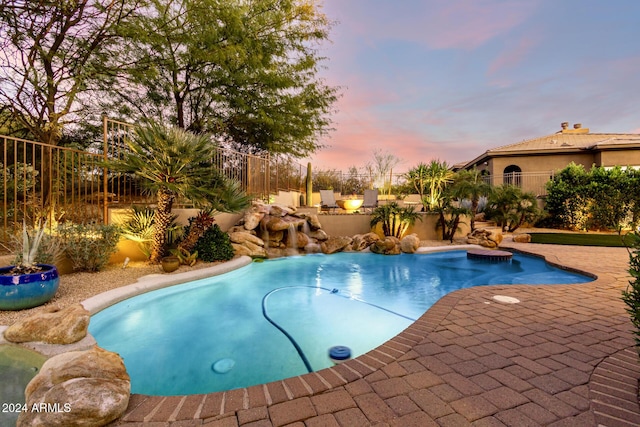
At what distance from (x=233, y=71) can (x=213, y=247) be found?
795 centimetres

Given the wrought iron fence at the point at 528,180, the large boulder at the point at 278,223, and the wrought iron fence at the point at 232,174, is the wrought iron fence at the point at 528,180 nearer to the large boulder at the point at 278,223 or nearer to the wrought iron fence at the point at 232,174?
the large boulder at the point at 278,223

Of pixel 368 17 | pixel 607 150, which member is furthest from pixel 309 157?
pixel 607 150

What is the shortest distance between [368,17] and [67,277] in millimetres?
11809

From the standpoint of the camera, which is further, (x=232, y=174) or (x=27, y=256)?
(x=232, y=174)

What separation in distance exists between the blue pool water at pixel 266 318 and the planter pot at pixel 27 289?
71 centimetres

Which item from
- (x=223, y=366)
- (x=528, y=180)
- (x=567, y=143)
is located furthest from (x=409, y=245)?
(x=567, y=143)

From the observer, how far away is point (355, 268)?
24.5ft

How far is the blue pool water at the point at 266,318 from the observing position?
9.11ft

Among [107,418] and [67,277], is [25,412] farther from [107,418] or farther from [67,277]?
[67,277]

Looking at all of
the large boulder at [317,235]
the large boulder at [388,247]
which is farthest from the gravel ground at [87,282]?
the large boulder at [388,247]

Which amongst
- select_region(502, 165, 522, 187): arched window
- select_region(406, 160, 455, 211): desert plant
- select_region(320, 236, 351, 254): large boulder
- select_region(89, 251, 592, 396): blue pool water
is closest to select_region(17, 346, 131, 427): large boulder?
select_region(89, 251, 592, 396): blue pool water

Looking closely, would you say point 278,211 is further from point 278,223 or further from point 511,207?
point 511,207

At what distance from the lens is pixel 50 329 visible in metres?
2.62

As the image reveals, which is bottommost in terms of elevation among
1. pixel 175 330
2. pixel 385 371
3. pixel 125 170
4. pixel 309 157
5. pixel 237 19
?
pixel 175 330
